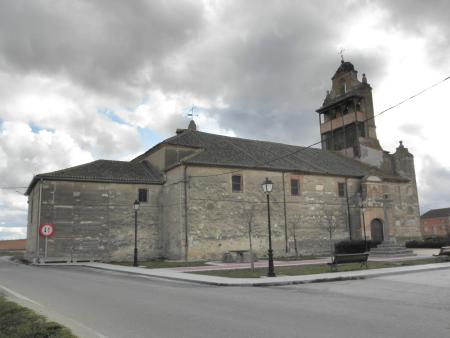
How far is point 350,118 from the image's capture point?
4353 centimetres

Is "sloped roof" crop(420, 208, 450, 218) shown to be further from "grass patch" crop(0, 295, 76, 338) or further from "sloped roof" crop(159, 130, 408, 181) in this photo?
"grass patch" crop(0, 295, 76, 338)

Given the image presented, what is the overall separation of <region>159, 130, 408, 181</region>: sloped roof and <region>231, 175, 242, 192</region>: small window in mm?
984

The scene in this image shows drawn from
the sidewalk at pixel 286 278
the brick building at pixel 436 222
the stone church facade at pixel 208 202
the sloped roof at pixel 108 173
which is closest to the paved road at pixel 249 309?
the sidewalk at pixel 286 278

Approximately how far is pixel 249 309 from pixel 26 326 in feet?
15.3

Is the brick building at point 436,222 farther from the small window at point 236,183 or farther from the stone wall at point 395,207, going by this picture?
the small window at point 236,183

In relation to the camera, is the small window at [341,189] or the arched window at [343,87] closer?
the small window at [341,189]

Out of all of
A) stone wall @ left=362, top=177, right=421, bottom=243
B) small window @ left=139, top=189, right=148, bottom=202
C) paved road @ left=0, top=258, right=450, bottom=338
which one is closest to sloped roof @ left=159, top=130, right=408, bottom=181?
stone wall @ left=362, top=177, right=421, bottom=243

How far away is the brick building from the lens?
9250 cm

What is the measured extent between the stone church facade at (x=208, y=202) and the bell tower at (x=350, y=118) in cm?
370

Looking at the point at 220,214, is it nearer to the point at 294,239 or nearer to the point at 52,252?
the point at 294,239

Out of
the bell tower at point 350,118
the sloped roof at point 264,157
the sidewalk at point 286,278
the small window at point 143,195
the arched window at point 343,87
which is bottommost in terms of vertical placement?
the sidewalk at point 286,278

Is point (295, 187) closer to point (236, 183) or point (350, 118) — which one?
Result: point (236, 183)

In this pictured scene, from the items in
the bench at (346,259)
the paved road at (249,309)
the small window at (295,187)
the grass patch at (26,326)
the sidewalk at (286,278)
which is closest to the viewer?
the grass patch at (26,326)

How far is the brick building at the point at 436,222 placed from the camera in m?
92.5
